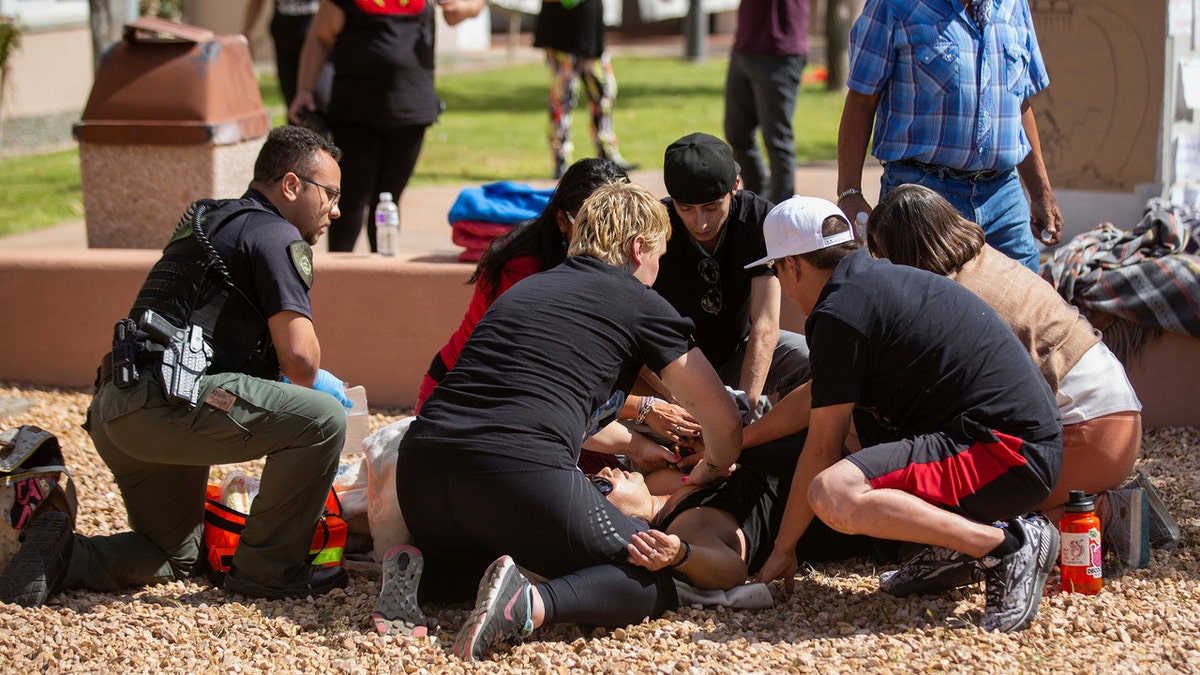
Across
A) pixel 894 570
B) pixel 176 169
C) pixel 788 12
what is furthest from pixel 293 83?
pixel 894 570

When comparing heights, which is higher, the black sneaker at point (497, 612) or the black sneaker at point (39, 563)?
the black sneaker at point (497, 612)

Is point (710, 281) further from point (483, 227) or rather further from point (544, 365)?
point (483, 227)

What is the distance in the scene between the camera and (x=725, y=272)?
14.7 ft

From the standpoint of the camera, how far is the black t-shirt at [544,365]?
11.1 feet

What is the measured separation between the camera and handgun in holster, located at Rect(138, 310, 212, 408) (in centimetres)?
351

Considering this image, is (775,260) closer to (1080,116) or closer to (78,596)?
(78,596)

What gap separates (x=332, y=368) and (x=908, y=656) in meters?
3.28

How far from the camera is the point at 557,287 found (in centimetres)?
353

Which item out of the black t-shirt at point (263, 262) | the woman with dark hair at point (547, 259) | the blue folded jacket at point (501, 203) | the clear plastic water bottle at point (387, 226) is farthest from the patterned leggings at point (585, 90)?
the black t-shirt at point (263, 262)

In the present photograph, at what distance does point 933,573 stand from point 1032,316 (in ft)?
2.60

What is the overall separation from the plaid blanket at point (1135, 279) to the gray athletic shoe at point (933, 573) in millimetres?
1863

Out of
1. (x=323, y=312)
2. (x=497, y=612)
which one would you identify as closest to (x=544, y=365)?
(x=497, y=612)

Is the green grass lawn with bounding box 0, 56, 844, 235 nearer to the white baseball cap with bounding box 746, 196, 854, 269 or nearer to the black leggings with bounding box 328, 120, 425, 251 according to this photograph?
the black leggings with bounding box 328, 120, 425, 251

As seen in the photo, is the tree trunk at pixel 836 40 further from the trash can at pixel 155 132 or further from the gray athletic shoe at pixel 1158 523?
Result: the gray athletic shoe at pixel 1158 523
